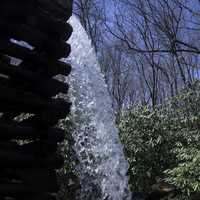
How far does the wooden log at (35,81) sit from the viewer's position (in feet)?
12.8

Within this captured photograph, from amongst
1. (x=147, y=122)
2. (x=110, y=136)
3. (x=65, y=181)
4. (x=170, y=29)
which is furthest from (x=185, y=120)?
(x=170, y=29)

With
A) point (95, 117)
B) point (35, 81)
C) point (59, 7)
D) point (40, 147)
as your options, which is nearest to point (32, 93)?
point (35, 81)

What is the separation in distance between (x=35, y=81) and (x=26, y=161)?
660mm

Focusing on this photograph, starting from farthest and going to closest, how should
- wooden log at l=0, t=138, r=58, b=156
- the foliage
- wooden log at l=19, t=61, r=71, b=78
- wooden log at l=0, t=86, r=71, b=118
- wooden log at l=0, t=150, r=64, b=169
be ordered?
the foliage < wooden log at l=19, t=61, r=71, b=78 < wooden log at l=0, t=138, r=58, b=156 < wooden log at l=0, t=86, r=71, b=118 < wooden log at l=0, t=150, r=64, b=169

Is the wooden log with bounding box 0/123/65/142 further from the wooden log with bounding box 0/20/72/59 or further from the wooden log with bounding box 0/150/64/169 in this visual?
the wooden log with bounding box 0/20/72/59

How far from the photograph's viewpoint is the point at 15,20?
13.0 feet

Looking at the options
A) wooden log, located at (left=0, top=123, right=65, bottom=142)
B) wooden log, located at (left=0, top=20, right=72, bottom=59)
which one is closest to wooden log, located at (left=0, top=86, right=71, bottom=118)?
wooden log, located at (left=0, top=123, right=65, bottom=142)

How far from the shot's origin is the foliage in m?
13.1

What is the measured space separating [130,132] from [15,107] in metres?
9.79

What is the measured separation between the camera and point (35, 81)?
4.13 meters

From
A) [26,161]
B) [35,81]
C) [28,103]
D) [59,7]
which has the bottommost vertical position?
[26,161]

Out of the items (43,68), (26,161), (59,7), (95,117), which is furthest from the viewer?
(95,117)

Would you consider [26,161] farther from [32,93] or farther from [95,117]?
[95,117]

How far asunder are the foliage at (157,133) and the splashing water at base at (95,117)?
245 inches
